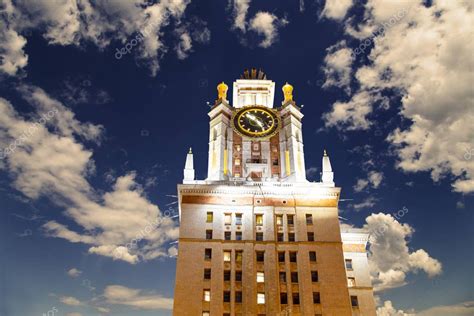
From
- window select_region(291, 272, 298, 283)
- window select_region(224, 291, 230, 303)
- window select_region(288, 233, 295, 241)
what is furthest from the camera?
window select_region(288, 233, 295, 241)

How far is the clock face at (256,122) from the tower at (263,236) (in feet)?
0.55

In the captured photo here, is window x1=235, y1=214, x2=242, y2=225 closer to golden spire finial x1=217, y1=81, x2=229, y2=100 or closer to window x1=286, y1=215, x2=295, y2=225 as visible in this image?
window x1=286, y1=215, x2=295, y2=225

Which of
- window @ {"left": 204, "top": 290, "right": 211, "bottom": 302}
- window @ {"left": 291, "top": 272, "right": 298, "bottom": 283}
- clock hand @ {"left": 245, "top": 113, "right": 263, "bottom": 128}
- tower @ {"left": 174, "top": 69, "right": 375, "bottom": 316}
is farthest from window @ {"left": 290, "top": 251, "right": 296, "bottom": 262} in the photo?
clock hand @ {"left": 245, "top": 113, "right": 263, "bottom": 128}

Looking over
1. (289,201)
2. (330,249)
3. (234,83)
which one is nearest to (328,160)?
(289,201)

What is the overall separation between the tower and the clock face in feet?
0.55

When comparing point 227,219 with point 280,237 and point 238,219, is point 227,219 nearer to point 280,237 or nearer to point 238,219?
point 238,219

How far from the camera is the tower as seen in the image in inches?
2042

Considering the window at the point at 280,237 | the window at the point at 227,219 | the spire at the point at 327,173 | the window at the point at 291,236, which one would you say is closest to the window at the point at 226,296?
the window at the point at 227,219

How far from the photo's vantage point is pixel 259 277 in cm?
5394

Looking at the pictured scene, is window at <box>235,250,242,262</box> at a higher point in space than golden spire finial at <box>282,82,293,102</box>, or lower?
lower

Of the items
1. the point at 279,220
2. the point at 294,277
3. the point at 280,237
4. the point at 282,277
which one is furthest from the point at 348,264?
the point at 282,277

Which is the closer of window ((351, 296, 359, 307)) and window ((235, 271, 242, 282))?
window ((235, 271, 242, 282))

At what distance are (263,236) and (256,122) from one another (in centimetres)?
2135

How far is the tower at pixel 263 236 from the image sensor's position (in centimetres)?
5188
